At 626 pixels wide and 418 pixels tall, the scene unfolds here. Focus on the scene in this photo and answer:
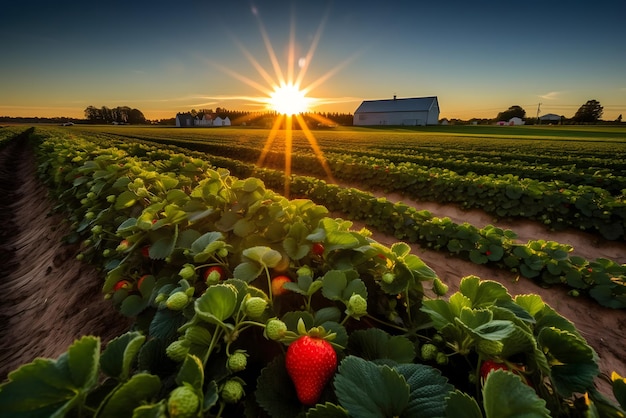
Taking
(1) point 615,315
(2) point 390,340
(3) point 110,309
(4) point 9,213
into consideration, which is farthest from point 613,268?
(4) point 9,213

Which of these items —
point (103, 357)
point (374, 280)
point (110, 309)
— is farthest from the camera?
point (110, 309)

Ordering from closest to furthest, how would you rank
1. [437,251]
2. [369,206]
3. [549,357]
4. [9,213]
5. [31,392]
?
[31,392] < [549,357] < [437,251] < [369,206] < [9,213]

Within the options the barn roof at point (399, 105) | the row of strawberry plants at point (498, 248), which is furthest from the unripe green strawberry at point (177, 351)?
the barn roof at point (399, 105)

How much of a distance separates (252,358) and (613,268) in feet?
18.6

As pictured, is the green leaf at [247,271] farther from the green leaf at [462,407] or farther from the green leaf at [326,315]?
the green leaf at [462,407]

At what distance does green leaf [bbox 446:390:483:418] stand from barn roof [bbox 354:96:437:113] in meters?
77.2

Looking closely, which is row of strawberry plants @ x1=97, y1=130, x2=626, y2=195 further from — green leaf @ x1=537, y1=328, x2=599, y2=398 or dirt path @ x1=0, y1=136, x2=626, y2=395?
green leaf @ x1=537, y1=328, x2=599, y2=398

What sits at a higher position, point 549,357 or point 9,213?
point 549,357

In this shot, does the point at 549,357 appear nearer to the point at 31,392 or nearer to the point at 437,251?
the point at 31,392

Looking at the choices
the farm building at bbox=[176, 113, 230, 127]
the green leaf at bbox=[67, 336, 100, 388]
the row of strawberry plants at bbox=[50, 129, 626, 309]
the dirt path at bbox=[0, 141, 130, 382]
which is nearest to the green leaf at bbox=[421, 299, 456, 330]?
the green leaf at bbox=[67, 336, 100, 388]

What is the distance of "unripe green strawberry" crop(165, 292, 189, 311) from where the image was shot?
0.88 m

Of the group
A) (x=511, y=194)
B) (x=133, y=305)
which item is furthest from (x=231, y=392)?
(x=511, y=194)

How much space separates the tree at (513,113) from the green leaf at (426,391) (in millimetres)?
108711

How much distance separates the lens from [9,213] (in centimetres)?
780
